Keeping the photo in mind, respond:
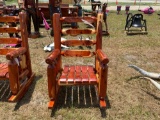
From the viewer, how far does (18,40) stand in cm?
390

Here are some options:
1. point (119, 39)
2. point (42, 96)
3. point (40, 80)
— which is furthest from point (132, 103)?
point (119, 39)

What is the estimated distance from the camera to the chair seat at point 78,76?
3.30 metres

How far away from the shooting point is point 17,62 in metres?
3.40

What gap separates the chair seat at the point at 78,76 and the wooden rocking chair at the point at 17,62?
0.81m

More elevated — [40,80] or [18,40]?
[18,40]

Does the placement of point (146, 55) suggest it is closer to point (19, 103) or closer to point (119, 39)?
point (119, 39)

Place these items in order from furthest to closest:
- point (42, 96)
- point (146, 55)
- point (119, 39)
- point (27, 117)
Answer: point (119, 39)
point (146, 55)
point (42, 96)
point (27, 117)

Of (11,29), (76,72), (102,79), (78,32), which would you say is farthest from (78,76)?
(11,29)

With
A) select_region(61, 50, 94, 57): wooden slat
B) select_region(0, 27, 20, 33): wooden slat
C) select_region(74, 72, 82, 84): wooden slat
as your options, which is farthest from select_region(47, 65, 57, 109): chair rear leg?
select_region(0, 27, 20, 33): wooden slat

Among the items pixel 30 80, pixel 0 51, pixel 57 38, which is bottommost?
pixel 30 80

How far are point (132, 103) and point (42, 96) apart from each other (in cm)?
176

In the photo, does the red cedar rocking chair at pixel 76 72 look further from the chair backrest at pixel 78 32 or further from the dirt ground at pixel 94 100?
the dirt ground at pixel 94 100

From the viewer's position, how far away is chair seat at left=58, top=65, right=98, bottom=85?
330 centimetres

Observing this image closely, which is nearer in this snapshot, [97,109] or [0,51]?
[97,109]
